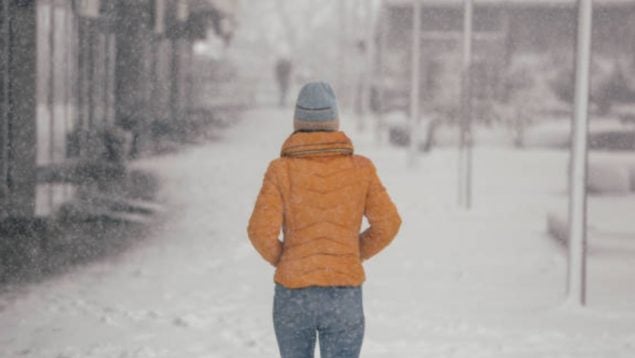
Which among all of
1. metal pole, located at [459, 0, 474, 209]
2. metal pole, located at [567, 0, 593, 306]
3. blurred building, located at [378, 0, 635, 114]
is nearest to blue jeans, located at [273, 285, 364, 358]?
metal pole, located at [567, 0, 593, 306]

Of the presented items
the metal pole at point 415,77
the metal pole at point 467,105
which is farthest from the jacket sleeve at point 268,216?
the metal pole at point 415,77

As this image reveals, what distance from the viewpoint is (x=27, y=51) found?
12.7 metres

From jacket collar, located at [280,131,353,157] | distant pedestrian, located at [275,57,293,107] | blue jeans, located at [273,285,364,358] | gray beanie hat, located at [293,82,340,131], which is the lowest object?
blue jeans, located at [273,285,364,358]

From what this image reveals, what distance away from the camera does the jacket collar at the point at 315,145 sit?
164 inches

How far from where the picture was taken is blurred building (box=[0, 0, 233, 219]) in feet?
41.6

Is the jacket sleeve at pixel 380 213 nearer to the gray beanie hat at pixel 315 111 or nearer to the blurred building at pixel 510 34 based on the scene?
the gray beanie hat at pixel 315 111

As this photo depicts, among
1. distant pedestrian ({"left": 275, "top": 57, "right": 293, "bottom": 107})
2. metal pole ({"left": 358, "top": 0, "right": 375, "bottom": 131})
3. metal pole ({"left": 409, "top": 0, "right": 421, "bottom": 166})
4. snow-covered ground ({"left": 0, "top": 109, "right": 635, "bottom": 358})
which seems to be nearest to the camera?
snow-covered ground ({"left": 0, "top": 109, "right": 635, "bottom": 358})

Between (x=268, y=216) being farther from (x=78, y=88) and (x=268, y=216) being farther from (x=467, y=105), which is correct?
(x=78, y=88)

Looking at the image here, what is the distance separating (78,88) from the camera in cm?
1786

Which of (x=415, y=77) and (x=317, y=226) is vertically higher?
(x=415, y=77)

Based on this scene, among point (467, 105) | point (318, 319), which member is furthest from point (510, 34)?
point (318, 319)

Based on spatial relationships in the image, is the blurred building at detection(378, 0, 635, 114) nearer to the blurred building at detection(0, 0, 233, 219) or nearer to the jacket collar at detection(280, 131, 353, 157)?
the blurred building at detection(0, 0, 233, 219)

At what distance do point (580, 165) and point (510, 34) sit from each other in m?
28.3

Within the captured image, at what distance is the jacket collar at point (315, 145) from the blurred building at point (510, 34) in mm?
29031
